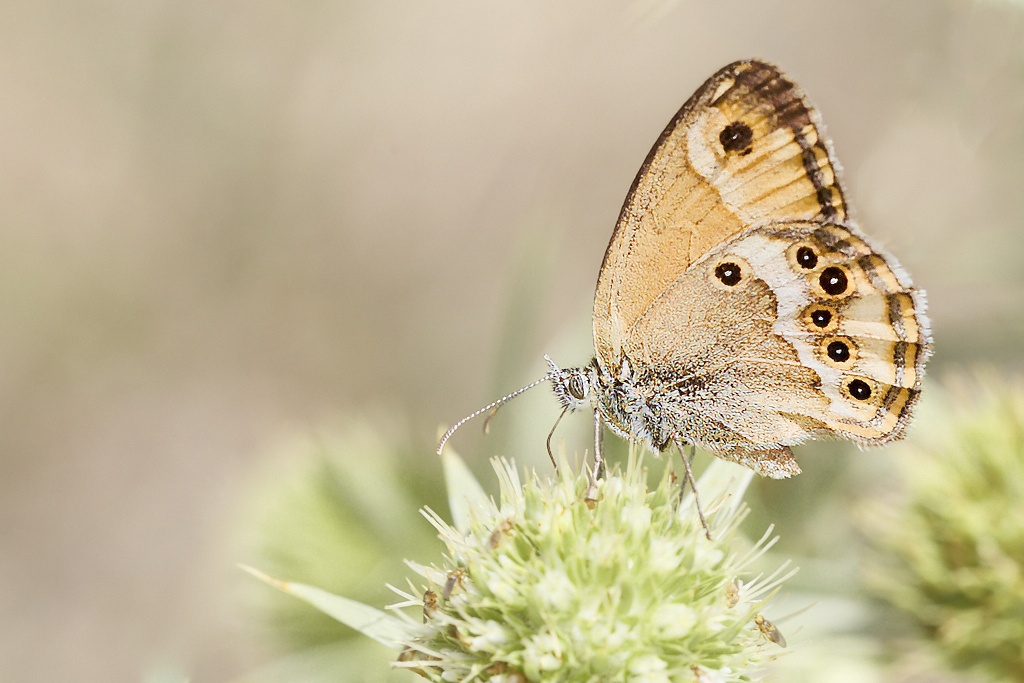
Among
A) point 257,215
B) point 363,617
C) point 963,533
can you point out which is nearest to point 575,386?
point 363,617

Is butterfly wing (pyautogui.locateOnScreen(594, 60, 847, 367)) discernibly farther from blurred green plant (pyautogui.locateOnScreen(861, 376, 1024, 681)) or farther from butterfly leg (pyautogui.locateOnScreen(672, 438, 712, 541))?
blurred green plant (pyautogui.locateOnScreen(861, 376, 1024, 681))

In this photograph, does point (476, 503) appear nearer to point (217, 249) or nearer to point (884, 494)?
point (884, 494)

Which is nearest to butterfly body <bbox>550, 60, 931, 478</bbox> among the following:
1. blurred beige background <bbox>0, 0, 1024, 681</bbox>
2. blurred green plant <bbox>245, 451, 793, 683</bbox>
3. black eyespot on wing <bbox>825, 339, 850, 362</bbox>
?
black eyespot on wing <bbox>825, 339, 850, 362</bbox>

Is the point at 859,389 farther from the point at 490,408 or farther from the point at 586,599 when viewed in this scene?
the point at 490,408

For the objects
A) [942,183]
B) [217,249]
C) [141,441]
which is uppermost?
[217,249]

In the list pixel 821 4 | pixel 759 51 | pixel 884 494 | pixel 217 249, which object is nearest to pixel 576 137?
pixel 759 51

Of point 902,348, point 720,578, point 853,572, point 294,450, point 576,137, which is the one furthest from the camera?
point 576,137

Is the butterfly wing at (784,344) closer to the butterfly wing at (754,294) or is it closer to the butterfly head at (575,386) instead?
the butterfly wing at (754,294)
